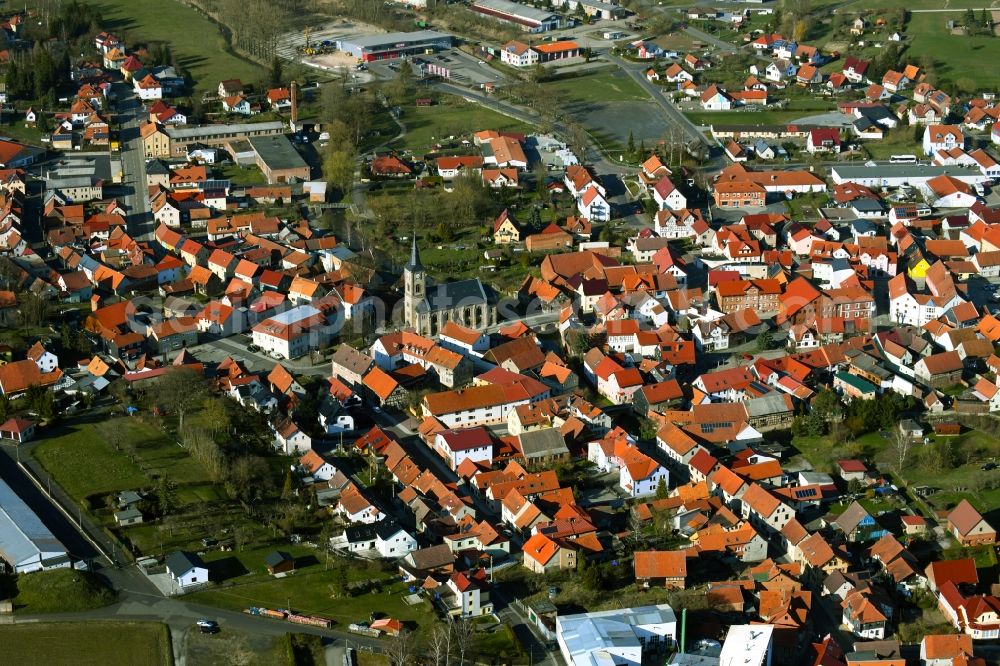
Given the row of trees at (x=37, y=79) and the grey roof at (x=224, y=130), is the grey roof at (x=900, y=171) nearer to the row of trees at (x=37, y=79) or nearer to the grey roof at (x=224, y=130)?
the grey roof at (x=224, y=130)

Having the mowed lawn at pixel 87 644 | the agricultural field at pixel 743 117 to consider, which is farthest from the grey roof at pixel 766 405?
the agricultural field at pixel 743 117

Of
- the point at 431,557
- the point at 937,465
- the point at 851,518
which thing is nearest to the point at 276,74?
the point at 431,557

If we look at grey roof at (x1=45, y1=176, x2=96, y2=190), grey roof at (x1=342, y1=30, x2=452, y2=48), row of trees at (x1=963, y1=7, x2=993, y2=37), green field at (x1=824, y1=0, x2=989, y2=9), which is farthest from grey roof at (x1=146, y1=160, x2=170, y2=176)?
row of trees at (x1=963, y1=7, x2=993, y2=37)

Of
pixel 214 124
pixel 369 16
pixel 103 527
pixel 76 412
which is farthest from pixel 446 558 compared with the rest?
pixel 369 16

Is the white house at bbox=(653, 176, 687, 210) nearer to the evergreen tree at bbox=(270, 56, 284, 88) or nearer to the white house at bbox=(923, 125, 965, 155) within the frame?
the white house at bbox=(923, 125, 965, 155)

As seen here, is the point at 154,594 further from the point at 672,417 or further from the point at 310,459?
the point at 672,417
